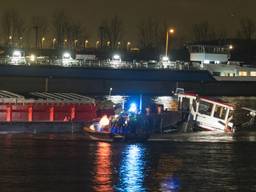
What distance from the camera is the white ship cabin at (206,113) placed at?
52.1 metres

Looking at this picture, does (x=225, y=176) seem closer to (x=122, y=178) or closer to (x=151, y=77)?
(x=122, y=178)

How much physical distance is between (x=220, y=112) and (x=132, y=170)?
21172 millimetres

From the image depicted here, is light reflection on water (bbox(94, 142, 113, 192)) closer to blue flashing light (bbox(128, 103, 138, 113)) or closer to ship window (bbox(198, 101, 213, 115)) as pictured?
blue flashing light (bbox(128, 103, 138, 113))

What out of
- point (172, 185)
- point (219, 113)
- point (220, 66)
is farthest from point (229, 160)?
point (220, 66)

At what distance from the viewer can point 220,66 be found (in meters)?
190

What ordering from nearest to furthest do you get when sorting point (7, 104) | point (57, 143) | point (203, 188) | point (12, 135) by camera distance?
1. point (203, 188)
2. point (57, 143)
3. point (12, 135)
4. point (7, 104)

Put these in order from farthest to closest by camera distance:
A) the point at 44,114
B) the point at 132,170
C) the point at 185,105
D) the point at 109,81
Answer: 1. the point at 109,81
2. the point at 185,105
3. the point at 44,114
4. the point at 132,170

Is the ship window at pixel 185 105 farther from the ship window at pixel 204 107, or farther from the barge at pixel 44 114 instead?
the barge at pixel 44 114

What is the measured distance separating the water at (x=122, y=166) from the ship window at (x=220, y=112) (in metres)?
6.26

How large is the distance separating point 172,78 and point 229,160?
386ft

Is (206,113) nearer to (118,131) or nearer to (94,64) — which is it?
(118,131)

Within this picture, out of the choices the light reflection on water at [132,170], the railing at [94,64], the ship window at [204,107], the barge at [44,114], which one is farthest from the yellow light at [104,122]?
the railing at [94,64]

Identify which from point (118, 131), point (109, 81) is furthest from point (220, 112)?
point (109, 81)

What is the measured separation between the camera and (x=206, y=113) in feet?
173
